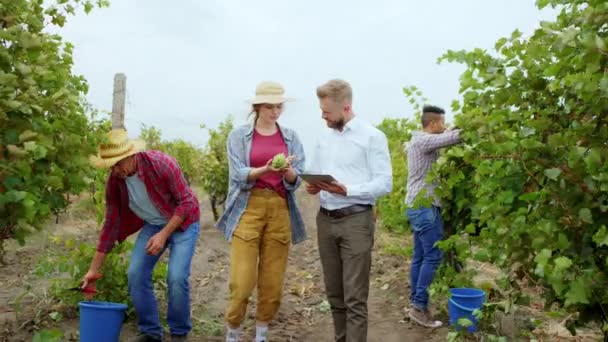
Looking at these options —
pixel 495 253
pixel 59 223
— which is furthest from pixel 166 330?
pixel 59 223

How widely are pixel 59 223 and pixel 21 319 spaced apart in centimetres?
576

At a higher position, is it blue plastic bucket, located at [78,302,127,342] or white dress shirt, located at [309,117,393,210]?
white dress shirt, located at [309,117,393,210]

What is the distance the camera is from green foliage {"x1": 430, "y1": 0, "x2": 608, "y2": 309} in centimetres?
248

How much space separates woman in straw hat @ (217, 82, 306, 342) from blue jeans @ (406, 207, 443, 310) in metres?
1.28

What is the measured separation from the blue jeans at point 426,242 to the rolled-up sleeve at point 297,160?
1211 millimetres

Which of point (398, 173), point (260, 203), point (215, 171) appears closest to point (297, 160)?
point (260, 203)

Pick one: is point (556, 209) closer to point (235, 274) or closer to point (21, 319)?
point (235, 274)

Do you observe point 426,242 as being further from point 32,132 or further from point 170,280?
point 32,132

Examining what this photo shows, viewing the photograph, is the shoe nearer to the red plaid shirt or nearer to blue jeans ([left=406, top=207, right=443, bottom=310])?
the red plaid shirt

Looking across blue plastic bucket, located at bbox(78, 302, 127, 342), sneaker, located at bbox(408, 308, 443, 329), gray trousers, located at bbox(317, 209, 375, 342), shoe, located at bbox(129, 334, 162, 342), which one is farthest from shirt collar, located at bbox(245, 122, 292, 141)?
sneaker, located at bbox(408, 308, 443, 329)

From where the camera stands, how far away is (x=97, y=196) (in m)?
6.04

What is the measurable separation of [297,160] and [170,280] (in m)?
1.19

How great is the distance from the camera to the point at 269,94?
4496 mm

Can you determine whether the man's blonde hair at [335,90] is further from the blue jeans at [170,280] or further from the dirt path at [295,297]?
the dirt path at [295,297]
